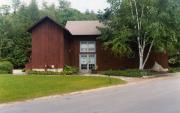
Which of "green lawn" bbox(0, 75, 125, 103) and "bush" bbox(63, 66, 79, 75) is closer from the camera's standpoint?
"green lawn" bbox(0, 75, 125, 103)

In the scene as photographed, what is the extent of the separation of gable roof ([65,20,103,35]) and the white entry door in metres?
2.54

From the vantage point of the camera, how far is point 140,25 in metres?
42.4

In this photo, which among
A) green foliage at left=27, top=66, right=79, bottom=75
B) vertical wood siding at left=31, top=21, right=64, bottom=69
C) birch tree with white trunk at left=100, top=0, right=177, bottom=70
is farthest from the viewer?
vertical wood siding at left=31, top=21, right=64, bottom=69

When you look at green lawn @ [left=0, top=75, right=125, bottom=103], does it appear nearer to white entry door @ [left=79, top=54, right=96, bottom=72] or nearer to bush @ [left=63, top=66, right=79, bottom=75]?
bush @ [left=63, top=66, right=79, bottom=75]

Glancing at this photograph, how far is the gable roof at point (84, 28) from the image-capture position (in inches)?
1916

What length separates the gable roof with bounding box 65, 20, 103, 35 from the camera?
160ft

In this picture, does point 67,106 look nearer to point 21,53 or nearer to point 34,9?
point 21,53

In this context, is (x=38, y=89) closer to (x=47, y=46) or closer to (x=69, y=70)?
(x=69, y=70)

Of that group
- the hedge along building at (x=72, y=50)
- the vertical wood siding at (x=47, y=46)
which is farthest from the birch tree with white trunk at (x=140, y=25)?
the vertical wood siding at (x=47, y=46)

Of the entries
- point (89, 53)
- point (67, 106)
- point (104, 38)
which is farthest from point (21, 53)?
point (67, 106)

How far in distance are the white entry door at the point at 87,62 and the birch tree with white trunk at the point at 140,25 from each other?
14.6 ft

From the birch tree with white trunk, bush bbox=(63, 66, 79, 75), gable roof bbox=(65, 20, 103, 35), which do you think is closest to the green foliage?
bush bbox=(63, 66, 79, 75)

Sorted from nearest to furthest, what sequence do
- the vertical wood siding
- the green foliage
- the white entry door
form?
the green foliage < the vertical wood siding < the white entry door

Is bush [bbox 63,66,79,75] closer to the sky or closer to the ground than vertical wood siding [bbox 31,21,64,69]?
closer to the ground
